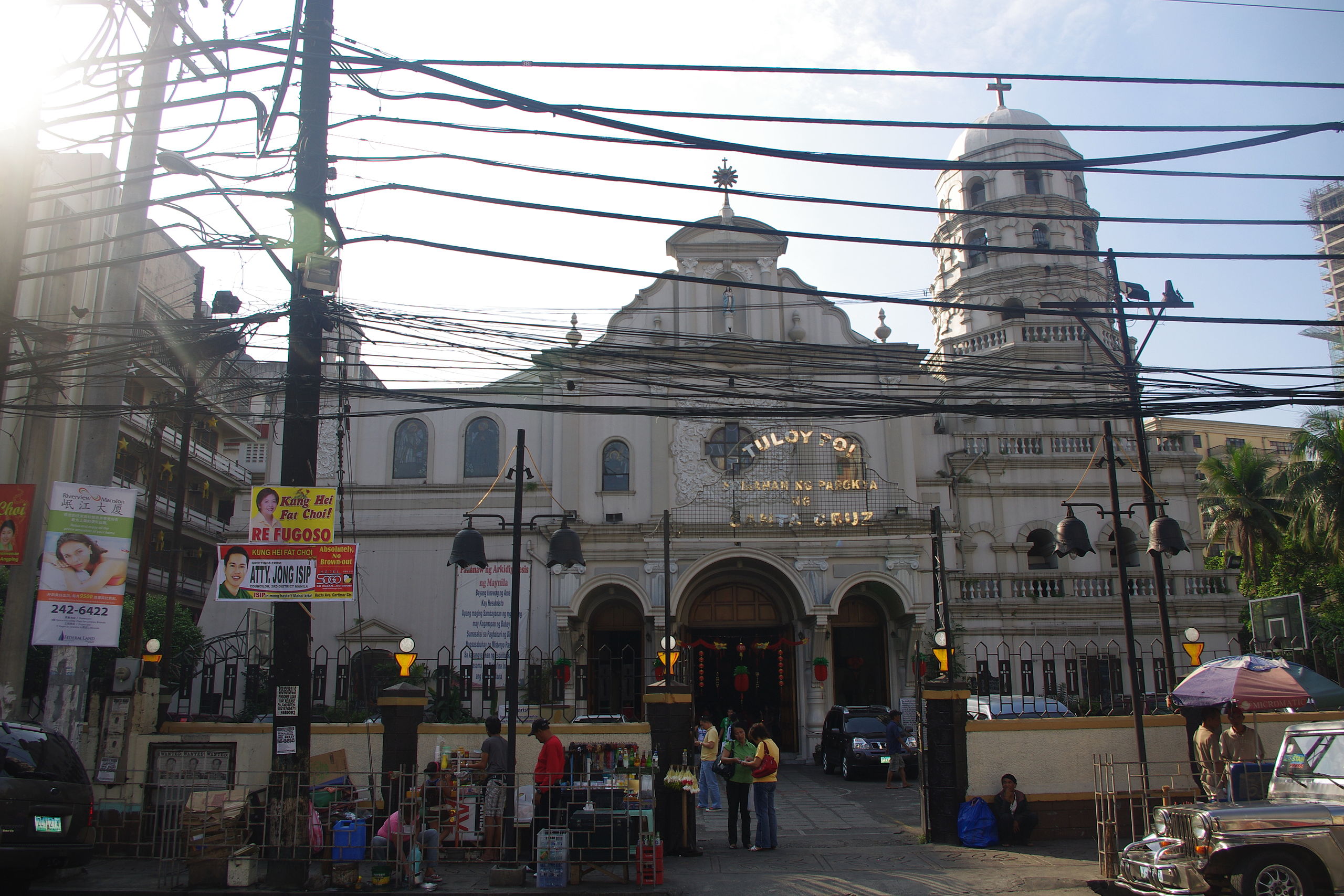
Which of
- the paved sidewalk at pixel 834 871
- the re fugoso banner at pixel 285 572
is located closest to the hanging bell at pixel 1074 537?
the paved sidewalk at pixel 834 871

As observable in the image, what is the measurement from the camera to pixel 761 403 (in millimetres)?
28875

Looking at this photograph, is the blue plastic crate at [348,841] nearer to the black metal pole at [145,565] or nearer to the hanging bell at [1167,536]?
the black metal pole at [145,565]

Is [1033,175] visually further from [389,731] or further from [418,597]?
[389,731]

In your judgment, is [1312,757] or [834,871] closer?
[1312,757]

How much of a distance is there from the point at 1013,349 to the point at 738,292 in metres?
9.22

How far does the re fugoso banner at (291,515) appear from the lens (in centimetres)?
1100

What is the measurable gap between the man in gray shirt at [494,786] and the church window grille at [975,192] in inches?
1138

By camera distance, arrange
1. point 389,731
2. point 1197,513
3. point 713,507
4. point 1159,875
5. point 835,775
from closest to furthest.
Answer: point 1159,875 < point 389,731 < point 835,775 < point 713,507 < point 1197,513

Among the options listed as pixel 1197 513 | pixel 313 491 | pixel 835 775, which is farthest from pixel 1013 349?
Result: pixel 313 491

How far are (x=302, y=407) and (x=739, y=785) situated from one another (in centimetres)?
783

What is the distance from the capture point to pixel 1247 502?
32.8 meters

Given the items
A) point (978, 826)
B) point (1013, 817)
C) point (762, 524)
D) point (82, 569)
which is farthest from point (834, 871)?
point (762, 524)

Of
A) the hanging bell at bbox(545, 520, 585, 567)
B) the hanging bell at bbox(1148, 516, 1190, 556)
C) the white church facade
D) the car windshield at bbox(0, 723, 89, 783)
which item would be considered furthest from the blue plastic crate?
the white church facade

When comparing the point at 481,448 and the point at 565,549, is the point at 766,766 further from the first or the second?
the point at 481,448
